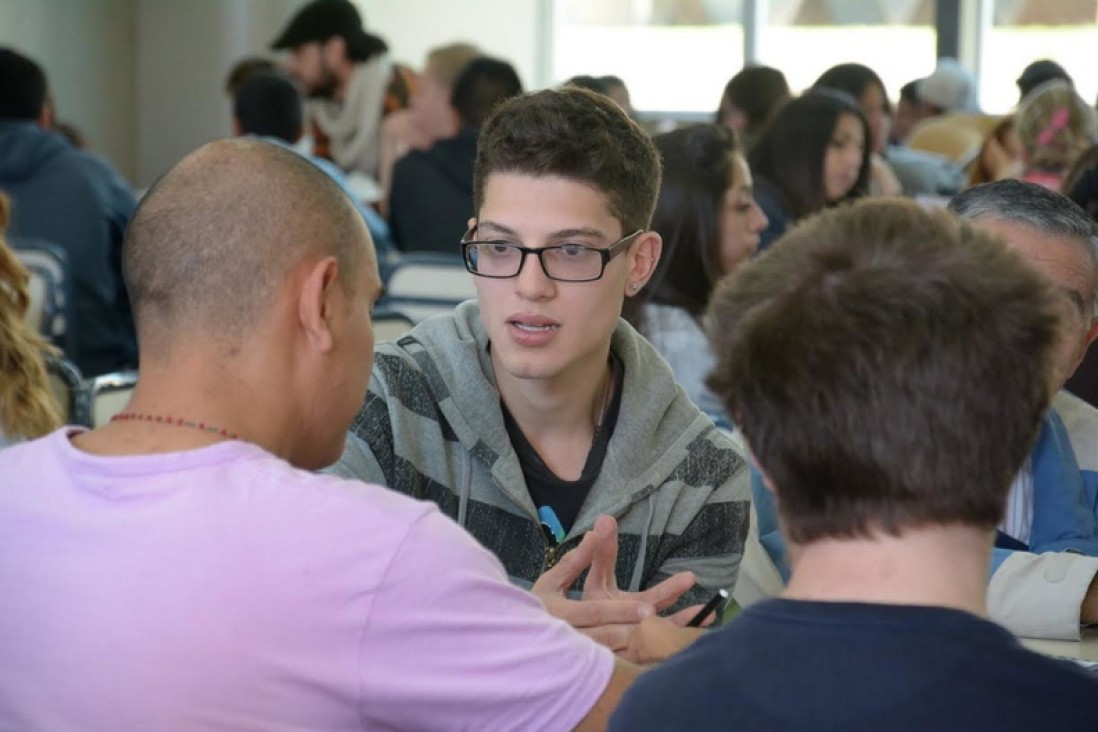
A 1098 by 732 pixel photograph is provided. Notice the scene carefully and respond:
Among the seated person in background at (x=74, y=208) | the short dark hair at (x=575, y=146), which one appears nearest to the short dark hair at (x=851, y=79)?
the seated person in background at (x=74, y=208)

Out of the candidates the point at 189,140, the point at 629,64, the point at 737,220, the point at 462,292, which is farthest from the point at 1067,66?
the point at 737,220

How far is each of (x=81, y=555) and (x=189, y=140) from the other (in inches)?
391

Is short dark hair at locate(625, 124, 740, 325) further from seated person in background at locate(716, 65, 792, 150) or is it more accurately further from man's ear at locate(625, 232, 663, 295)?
seated person in background at locate(716, 65, 792, 150)

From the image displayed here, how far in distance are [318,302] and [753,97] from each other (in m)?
5.55

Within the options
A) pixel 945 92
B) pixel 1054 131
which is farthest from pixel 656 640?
pixel 945 92

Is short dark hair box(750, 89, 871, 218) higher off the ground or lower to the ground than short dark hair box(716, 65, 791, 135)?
lower

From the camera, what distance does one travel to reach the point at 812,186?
5270 millimetres

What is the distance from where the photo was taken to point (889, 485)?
3.62 feet

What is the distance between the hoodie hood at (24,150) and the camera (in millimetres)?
5430

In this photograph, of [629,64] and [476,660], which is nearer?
[476,660]

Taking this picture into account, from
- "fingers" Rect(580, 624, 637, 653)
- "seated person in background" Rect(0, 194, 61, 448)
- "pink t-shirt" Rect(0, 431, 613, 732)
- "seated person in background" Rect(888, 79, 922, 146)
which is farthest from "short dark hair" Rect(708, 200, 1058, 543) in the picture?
"seated person in background" Rect(888, 79, 922, 146)

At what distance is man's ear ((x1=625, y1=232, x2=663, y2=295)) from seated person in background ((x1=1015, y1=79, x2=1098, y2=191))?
3.52 meters

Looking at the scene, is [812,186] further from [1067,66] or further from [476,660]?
[1067,66]

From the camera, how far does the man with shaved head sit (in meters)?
1.28
